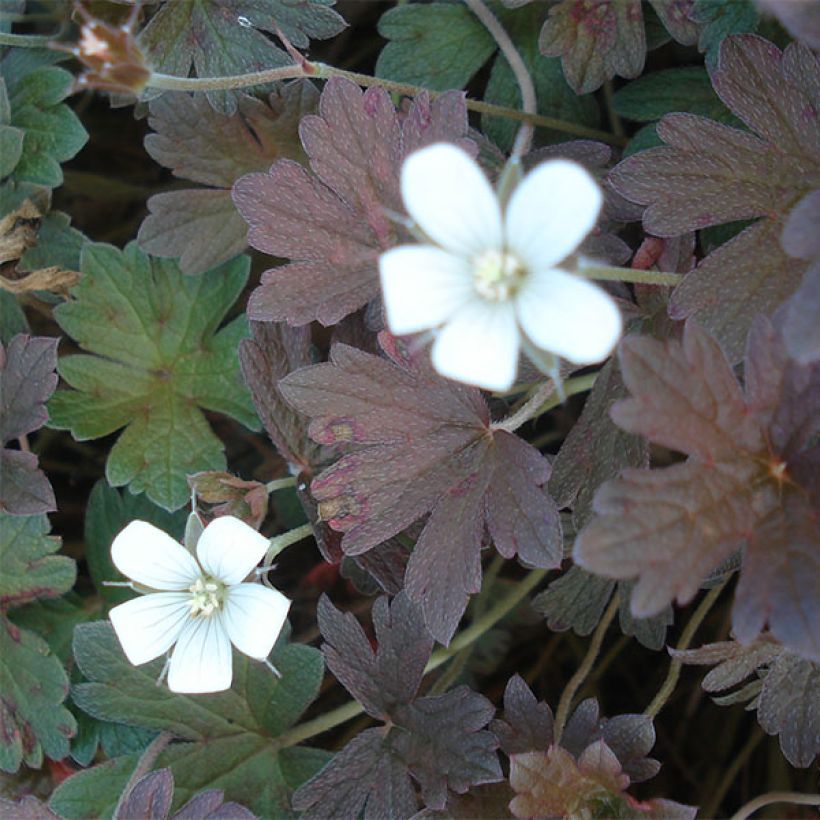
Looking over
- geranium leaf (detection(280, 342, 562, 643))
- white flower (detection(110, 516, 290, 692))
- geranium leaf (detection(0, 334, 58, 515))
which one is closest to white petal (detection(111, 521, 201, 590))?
white flower (detection(110, 516, 290, 692))

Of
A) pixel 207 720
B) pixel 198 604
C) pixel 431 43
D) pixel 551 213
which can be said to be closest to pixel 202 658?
pixel 198 604

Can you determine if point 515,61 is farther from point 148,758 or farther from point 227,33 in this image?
point 148,758

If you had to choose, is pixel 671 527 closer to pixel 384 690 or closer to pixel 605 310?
pixel 605 310

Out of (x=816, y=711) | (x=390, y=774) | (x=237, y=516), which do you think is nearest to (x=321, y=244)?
(x=237, y=516)

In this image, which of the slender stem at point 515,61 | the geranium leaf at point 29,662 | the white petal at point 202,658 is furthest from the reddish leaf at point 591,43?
the geranium leaf at point 29,662

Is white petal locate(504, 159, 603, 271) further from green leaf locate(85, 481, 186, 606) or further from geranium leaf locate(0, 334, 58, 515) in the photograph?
green leaf locate(85, 481, 186, 606)
